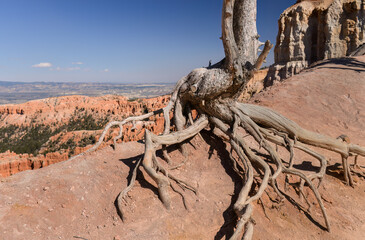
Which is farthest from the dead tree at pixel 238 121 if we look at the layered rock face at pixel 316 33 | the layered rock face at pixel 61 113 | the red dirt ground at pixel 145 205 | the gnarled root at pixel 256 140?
the layered rock face at pixel 61 113

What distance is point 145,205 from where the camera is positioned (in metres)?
3.54

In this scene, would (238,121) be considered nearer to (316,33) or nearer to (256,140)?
(256,140)

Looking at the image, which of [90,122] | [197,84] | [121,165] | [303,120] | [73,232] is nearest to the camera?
[73,232]

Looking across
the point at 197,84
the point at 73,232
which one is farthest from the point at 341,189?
the point at 73,232

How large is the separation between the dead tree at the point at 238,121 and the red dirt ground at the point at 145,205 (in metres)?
0.23

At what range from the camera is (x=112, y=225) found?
10.6ft

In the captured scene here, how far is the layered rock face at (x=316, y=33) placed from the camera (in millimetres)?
22375

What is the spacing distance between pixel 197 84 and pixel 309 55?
86.2 feet

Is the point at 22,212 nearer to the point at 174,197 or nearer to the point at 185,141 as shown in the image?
the point at 174,197

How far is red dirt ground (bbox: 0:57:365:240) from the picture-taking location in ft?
10.4

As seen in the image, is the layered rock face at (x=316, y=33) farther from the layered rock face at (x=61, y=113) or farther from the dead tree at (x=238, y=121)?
the layered rock face at (x=61, y=113)

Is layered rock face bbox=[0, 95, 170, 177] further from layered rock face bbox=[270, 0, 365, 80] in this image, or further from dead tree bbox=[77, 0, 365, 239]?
dead tree bbox=[77, 0, 365, 239]

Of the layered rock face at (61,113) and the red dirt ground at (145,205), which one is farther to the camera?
the layered rock face at (61,113)

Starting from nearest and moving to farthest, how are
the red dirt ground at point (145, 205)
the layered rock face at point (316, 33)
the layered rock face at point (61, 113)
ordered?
the red dirt ground at point (145, 205)
the layered rock face at point (316, 33)
the layered rock face at point (61, 113)
